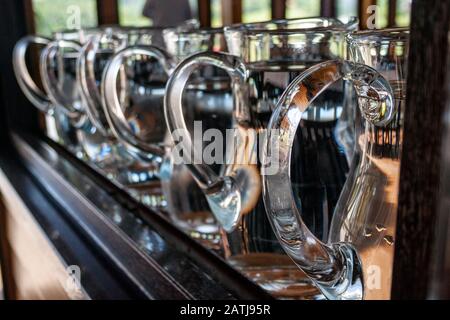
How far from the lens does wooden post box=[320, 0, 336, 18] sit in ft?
2.13

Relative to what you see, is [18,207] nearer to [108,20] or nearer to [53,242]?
[53,242]

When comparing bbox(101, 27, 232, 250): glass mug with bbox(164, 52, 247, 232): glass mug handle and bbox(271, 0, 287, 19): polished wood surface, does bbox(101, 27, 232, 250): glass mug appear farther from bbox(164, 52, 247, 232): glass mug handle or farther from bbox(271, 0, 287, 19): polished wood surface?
bbox(271, 0, 287, 19): polished wood surface

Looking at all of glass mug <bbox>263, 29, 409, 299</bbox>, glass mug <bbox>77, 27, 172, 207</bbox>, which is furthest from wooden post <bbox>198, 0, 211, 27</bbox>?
glass mug <bbox>263, 29, 409, 299</bbox>

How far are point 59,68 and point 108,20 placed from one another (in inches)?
9.6

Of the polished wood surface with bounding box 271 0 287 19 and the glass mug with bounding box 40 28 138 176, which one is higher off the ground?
the polished wood surface with bounding box 271 0 287 19

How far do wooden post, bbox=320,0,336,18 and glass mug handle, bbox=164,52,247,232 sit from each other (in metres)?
0.37

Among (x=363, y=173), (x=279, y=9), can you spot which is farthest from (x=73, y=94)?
(x=363, y=173)

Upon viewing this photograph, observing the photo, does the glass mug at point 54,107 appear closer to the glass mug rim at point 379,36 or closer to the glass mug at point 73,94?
the glass mug at point 73,94

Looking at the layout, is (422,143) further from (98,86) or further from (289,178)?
(98,86)

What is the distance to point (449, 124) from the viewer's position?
12 centimetres

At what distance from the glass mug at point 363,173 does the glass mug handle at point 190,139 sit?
90 mm

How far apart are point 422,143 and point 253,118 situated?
0.18 m

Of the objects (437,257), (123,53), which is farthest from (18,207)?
(437,257)

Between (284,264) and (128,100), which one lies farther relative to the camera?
(128,100)
